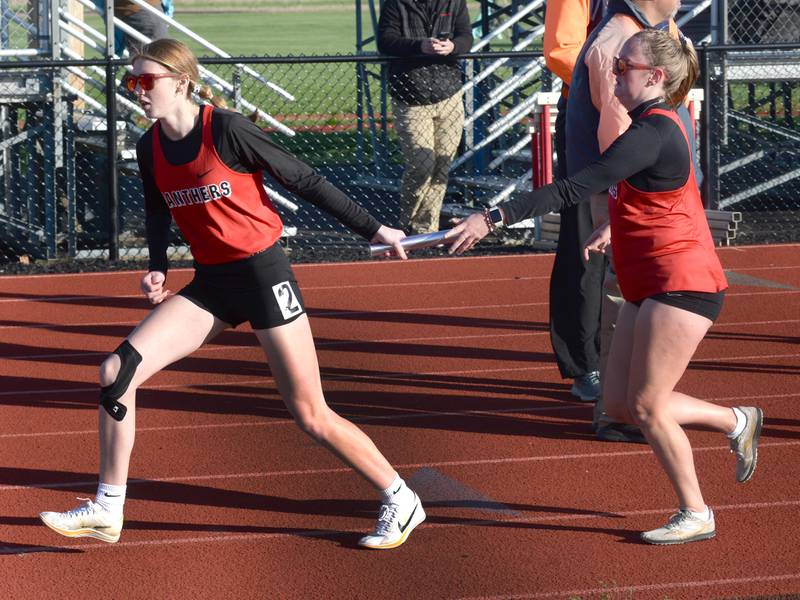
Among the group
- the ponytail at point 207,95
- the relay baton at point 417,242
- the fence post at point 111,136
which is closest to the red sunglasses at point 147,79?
the ponytail at point 207,95

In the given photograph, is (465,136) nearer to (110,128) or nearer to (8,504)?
(110,128)

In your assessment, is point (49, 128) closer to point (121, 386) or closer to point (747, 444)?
point (121, 386)

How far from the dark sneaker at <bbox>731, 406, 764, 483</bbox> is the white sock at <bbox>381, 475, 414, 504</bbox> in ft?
4.17

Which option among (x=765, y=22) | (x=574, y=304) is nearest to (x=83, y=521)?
(x=574, y=304)

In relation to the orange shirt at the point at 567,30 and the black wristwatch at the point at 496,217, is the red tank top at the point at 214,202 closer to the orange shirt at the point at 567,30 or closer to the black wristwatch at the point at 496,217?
the black wristwatch at the point at 496,217

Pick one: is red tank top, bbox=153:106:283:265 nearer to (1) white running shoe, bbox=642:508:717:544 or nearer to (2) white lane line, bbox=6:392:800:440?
(1) white running shoe, bbox=642:508:717:544

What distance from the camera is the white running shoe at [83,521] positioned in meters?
4.71

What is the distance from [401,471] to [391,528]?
1.00 m

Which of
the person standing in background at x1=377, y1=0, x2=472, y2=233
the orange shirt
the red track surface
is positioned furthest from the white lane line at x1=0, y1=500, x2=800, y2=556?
the person standing in background at x1=377, y1=0, x2=472, y2=233

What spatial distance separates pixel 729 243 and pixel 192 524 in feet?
25.8

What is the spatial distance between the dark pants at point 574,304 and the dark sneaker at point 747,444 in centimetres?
165

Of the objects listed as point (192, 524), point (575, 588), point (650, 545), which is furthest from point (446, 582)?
point (192, 524)

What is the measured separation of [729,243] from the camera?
11852 millimetres

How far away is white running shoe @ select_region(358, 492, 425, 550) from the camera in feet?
15.6
